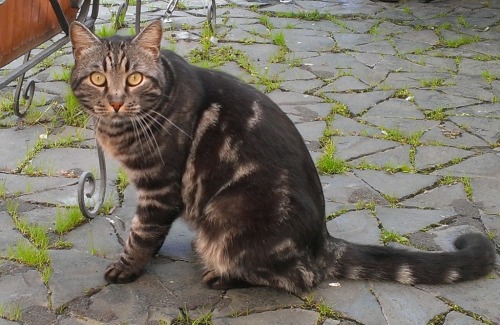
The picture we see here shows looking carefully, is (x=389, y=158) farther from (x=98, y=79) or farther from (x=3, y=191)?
(x=3, y=191)

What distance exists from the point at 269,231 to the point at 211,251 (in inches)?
11.3

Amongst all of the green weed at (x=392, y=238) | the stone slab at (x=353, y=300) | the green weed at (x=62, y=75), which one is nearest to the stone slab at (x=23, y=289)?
the stone slab at (x=353, y=300)

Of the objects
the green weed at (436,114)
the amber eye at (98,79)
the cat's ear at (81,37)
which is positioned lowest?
the green weed at (436,114)

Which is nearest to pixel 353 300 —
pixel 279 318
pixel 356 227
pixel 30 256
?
pixel 279 318

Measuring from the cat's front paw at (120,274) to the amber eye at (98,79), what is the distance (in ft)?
2.67

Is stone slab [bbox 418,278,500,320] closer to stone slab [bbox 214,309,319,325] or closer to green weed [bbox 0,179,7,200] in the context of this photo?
stone slab [bbox 214,309,319,325]

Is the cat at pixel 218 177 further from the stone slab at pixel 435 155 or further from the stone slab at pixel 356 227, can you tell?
the stone slab at pixel 435 155

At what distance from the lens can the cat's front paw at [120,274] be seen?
123 inches

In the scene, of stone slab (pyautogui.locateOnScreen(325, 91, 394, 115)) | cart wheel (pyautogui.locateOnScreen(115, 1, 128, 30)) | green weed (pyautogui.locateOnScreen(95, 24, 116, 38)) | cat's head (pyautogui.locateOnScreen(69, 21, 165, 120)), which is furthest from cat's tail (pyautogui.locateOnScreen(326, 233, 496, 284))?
cart wheel (pyautogui.locateOnScreen(115, 1, 128, 30))

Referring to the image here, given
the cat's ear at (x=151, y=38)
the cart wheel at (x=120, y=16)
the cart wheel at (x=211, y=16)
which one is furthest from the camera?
the cart wheel at (x=211, y=16)

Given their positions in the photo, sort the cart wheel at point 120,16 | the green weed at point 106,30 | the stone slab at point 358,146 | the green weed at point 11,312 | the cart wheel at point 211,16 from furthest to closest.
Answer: the cart wheel at point 211,16
the cart wheel at point 120,16
the green weed at point 106,30
the stone slab at point 358,146
the green weed at point 11,312

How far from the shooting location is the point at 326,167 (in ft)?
14.1

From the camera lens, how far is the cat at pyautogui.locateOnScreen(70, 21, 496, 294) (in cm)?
295

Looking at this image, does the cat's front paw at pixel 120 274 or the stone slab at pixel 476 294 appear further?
the cat's front paw at pixel 120 274
